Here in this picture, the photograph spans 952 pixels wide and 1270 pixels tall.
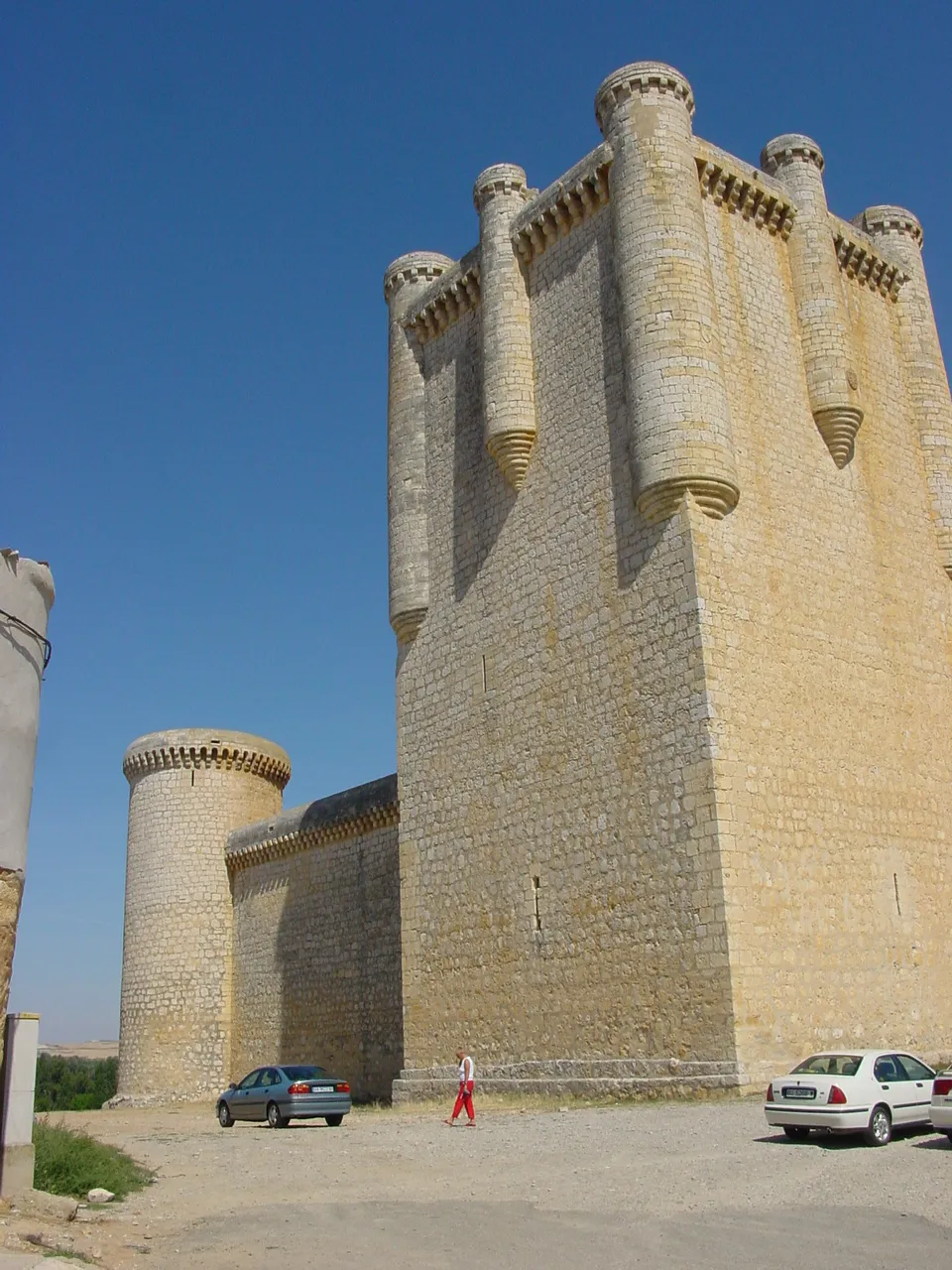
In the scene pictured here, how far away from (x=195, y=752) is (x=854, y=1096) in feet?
62.9

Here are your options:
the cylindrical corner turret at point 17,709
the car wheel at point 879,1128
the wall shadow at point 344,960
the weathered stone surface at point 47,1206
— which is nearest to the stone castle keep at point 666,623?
the wall shadow at point 344,960

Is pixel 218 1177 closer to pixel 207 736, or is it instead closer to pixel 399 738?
pixel 399 738

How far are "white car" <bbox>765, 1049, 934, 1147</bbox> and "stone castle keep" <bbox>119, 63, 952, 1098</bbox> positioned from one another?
2381 millimetres

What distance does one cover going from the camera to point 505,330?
16.7 m

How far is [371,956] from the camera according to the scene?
816 inches

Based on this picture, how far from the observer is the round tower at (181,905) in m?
24.6

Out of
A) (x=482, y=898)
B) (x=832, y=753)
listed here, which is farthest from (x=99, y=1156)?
(x=832, y=753)

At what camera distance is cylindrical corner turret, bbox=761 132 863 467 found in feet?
52.5

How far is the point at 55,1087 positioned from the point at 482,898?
47489mm

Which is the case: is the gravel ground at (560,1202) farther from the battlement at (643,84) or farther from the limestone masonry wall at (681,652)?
the battlement at (643,84)

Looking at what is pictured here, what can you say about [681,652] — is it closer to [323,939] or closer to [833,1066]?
[833,1066]

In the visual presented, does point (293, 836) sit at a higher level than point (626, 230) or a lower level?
lower

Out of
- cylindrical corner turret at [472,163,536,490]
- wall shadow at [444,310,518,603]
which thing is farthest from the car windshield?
cylindrical corner turret at [472,163,536,490]

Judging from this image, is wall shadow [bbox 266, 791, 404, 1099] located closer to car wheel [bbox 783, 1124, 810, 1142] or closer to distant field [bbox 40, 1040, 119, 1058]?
car wheel [bbox 783, 1124, 810, 1142]
